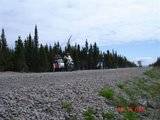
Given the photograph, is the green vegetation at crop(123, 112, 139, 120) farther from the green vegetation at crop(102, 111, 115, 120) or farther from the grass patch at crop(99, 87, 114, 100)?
the grass patch at crop(99, 87, 114, 100)

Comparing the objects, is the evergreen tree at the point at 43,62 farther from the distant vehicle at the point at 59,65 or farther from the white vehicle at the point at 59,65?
the white vehicle at the point at 59,65

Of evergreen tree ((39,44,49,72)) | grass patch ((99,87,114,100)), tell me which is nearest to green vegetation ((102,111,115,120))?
grass patch ((99,87,114,100))

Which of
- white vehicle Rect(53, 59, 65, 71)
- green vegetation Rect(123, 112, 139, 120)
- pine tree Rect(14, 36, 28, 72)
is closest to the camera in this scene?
A: green vegetation Rect(123, 112, 139, 120)

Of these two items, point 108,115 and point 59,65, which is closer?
point 108,115

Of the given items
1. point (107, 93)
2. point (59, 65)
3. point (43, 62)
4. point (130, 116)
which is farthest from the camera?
point (43, 62)

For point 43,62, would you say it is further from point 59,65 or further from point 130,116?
point 130,116

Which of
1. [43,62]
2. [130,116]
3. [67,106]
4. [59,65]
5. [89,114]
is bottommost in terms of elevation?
[130,116]

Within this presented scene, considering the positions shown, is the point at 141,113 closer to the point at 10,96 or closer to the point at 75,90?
the point at 75,90

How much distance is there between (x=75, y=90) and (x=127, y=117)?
2491mm

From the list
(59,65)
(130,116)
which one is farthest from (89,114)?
(59,65)

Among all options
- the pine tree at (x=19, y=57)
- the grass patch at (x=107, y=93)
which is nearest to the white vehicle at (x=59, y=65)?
the pine tree at (x=19, y=57)

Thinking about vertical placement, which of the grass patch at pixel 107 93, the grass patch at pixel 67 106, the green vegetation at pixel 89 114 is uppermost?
the grass patch at pixel 107 93

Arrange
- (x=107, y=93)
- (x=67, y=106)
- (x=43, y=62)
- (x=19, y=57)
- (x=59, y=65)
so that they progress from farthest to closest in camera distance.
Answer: (x=43, y=62) → (x=19, y=57) → (x=59, y=65) → (x=107, y=93) → (x=67, y=106)

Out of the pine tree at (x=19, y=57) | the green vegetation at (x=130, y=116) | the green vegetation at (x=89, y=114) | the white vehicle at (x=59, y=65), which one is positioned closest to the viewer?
the green vegetation at (x=89, y=114)
